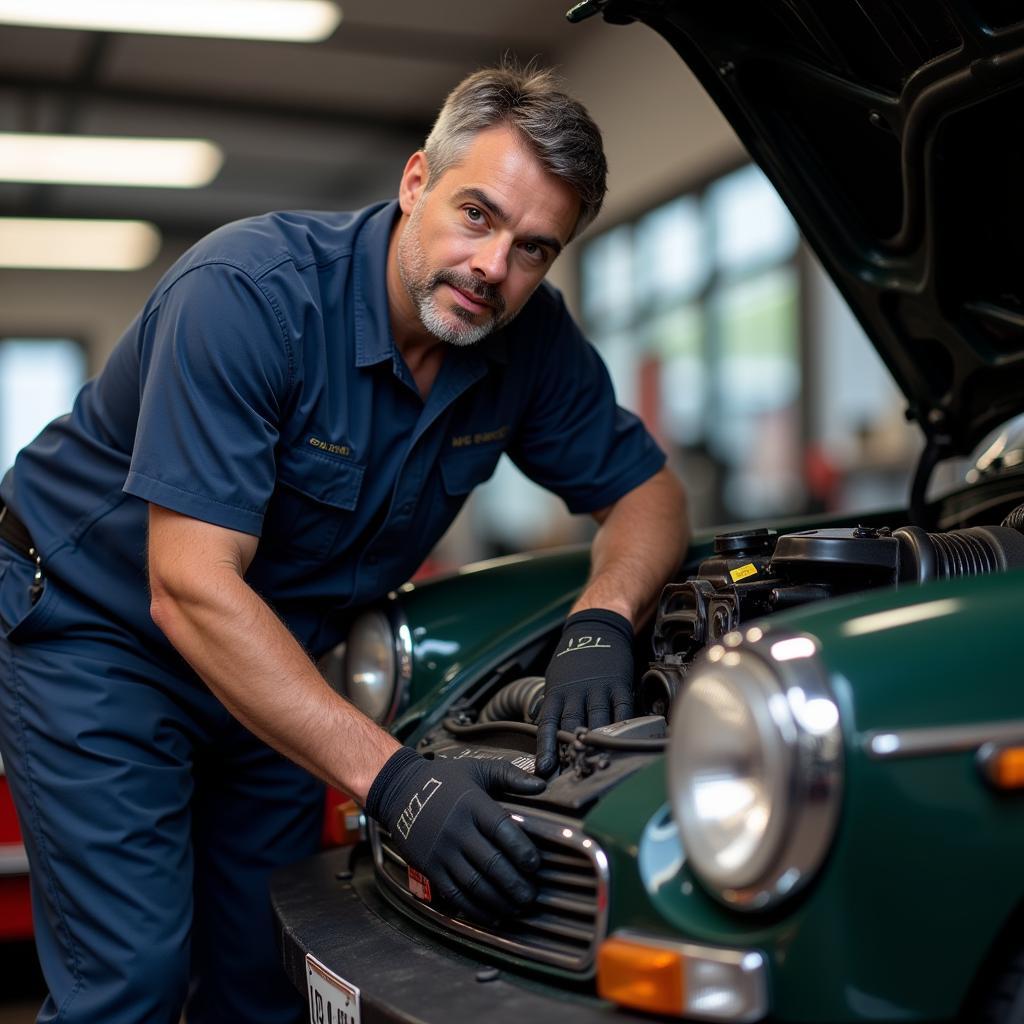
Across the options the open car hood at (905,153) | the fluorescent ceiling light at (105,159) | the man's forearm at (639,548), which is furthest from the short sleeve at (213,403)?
the fluorescent ceiling light at (105,159)

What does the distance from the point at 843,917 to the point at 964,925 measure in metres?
0.11

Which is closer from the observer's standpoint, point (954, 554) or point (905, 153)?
point (954, 554)

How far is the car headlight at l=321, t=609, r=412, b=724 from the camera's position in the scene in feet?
6.93

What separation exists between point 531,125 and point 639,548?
28.9 inches

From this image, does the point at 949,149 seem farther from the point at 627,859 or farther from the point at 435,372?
the point at 627,859

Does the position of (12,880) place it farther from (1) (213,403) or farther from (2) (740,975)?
A: (2) (740,975)

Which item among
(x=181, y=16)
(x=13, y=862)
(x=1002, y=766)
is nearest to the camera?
(x=1002, y=766)

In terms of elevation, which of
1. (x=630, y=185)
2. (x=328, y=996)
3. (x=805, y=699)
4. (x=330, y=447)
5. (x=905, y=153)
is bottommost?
(x=328, y=996)

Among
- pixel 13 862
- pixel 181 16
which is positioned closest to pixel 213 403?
pixel 13 862

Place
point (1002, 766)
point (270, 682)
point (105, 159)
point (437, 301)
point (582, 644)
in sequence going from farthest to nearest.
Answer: point (105, 159) → point (437, 301) → point (582, 644) → point (270, 682) → point (1002, 766)

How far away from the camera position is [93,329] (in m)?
15.1

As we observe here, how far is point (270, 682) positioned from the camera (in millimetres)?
1689

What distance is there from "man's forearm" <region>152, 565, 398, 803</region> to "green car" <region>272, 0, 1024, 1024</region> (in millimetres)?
159

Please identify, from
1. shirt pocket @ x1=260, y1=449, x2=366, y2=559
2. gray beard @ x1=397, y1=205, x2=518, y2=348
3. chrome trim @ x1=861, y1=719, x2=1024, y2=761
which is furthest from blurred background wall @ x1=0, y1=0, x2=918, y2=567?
chrome trim @ x1=861, y1=719, x2=1024, y2=761
